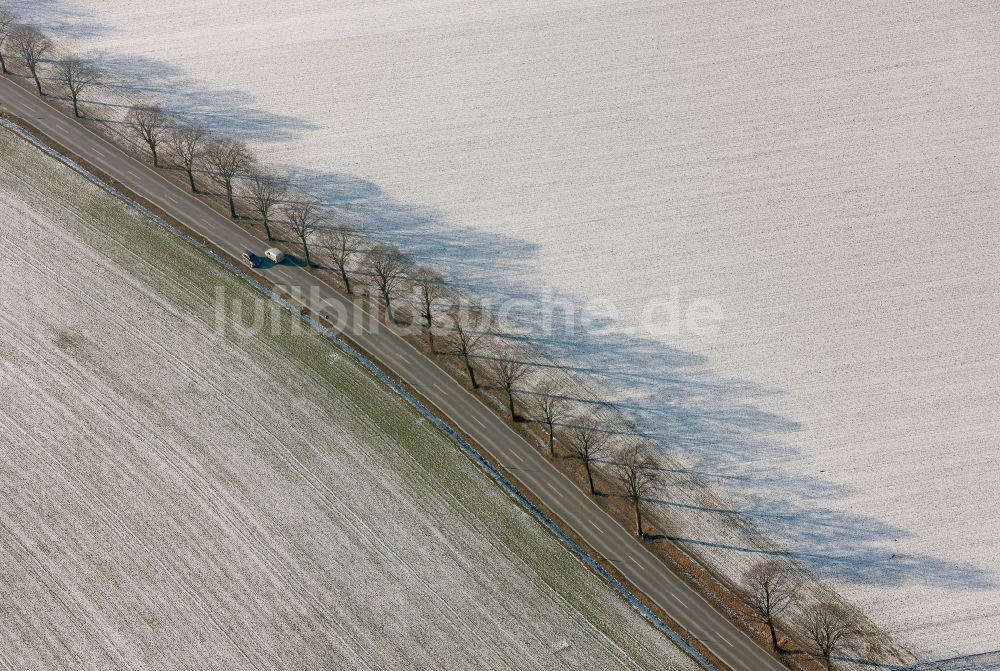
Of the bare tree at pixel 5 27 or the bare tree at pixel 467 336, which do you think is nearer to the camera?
the bare tree at pixel 467 336

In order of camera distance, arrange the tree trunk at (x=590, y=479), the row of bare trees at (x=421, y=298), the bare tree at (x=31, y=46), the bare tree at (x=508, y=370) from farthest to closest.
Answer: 1. the bare tree at (x=31, y=46)
2. the bare tree at (x=508, y=370)
3. the tree trunk at (x=590, y=479)
4. the row of bare trees at (x=421, y=298)

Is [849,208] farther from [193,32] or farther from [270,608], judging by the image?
[193,32]

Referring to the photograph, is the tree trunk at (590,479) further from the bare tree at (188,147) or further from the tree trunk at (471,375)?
the bare tree at (188,147)

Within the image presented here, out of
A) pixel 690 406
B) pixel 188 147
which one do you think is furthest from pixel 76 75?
pixel 690 406

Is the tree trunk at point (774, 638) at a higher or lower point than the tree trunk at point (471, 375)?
lower

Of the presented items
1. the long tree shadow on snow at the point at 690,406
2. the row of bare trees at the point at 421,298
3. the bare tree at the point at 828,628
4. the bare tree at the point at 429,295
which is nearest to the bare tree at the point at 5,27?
the row of bare trees at the point at 421,298

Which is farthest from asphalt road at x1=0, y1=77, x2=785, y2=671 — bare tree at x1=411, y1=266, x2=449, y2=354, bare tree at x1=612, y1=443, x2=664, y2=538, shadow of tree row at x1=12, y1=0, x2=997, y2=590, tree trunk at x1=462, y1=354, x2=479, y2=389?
shadow of tree row at x1=12, y1=0, x2=997, y2=590
